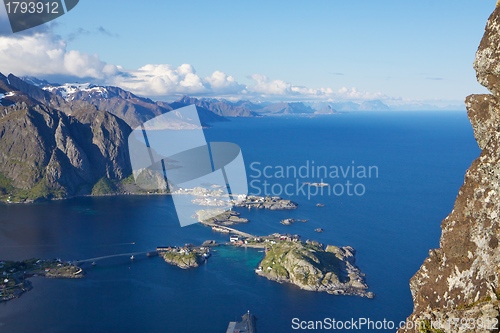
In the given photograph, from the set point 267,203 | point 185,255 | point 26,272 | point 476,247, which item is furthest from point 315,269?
point 476,247

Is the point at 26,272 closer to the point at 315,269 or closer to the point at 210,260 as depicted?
the point at 210,260

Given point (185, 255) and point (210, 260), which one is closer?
point (185, 255)

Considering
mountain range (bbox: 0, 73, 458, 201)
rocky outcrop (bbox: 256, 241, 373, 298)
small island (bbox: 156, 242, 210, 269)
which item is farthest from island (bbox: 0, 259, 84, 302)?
mountain range (bbox: 0, 73, 458, 201)

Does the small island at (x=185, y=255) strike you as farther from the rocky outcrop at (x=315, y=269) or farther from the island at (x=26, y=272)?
the island at (x=26, y=272)

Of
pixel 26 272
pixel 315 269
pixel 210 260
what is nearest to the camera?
pixel 315 269

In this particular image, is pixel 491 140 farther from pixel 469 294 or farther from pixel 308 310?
pixel 308 310

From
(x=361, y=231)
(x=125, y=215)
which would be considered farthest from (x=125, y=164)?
(x=361, y=231)
